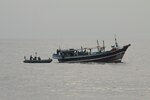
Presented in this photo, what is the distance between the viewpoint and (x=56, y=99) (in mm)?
50625

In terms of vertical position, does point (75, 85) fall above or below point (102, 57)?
below

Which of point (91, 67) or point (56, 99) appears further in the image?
point (91, 67)

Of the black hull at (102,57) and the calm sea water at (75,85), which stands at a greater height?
the black hull at (102,57)

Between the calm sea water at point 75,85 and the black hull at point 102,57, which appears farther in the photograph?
the black hull at point 102,57

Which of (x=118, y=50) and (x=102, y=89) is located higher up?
(x=118, y=50)

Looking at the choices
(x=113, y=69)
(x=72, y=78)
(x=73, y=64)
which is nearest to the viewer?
(x=72, y=78)

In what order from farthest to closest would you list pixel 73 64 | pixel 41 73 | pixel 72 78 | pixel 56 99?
1. pixel 73 64
2. pixel 41 73
3. pixel 72 78
4. pixel 56 99

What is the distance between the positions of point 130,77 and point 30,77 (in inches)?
554

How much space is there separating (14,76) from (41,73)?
6.57 m

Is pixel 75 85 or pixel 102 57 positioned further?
pixel 102 57

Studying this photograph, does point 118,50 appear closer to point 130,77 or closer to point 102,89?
point 130,77

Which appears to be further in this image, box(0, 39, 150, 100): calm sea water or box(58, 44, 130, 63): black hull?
box(58, 44, 130, 63): black hull

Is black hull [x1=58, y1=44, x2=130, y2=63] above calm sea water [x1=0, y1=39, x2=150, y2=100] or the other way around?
above

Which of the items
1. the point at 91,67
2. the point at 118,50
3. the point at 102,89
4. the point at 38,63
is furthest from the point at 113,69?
the point at 102,89
